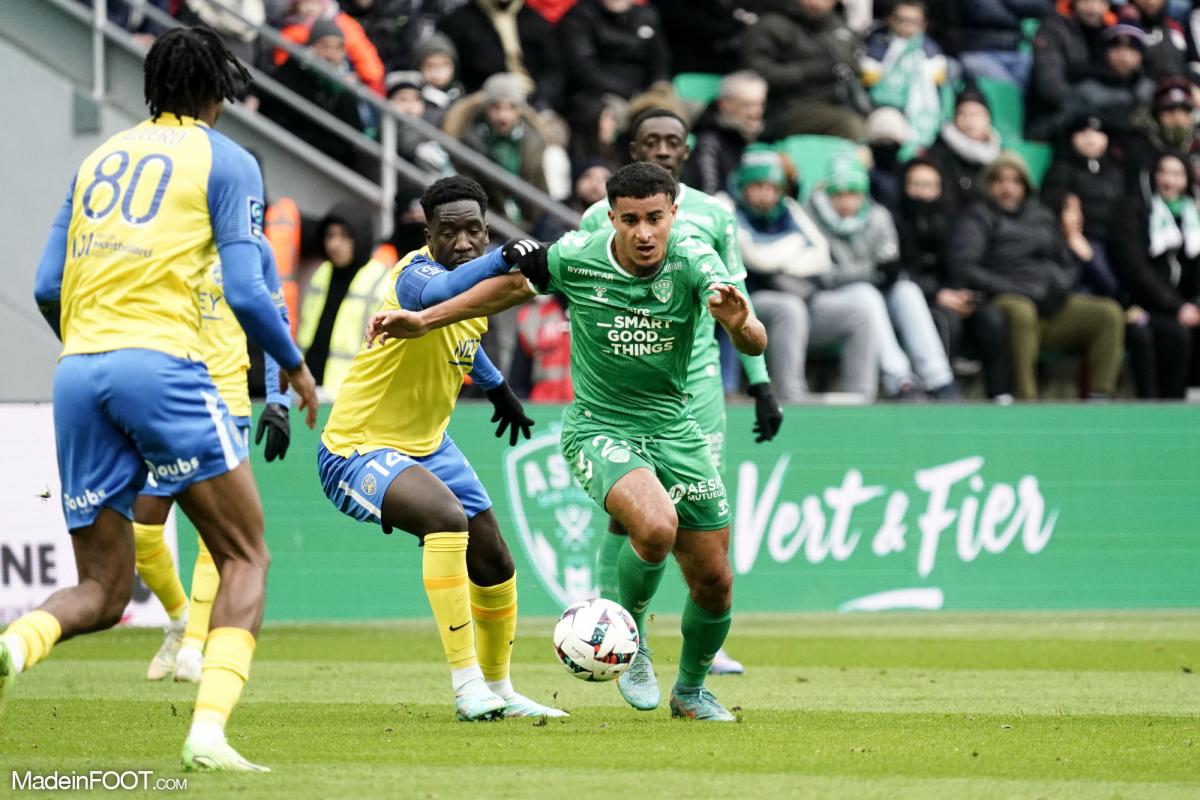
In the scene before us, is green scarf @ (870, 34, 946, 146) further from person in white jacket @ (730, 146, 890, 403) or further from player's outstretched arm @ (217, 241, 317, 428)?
player's outstretched arm @ (217, 241, 317, 428)

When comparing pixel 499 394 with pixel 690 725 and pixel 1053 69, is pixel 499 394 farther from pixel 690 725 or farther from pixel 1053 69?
pixel 1053 69

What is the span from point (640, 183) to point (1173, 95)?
12730 millimetres

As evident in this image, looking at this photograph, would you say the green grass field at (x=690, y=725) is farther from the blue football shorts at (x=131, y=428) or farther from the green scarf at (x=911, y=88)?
the green scarf at (x=911, y=88)

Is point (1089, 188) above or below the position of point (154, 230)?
→ below

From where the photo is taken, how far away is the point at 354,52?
16.0 metres

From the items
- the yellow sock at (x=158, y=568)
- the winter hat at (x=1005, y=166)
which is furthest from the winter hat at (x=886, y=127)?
the yellow sock at (x=158, y=568)

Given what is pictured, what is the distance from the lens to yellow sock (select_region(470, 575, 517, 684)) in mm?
8305

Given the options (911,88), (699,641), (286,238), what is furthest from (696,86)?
(699,641)

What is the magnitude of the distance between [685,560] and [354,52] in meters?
9.24

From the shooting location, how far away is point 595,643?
24.7ft

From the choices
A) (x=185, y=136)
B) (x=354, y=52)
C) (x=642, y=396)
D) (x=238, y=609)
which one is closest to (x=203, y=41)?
(x=185, y=136)

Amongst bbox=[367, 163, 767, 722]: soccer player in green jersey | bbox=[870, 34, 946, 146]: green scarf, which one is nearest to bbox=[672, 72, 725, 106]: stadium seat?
bbox=[870, 34, 946, 146]: green scarf

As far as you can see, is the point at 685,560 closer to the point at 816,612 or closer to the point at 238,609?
the point at 238,609

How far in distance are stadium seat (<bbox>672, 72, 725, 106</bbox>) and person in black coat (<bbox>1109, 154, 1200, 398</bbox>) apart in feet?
13.7
